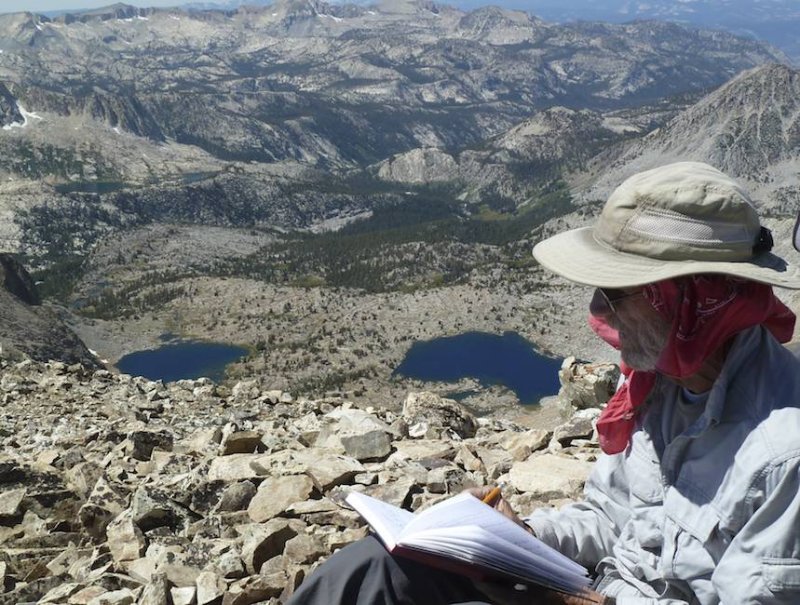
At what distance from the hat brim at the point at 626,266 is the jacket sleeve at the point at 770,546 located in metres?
0.78

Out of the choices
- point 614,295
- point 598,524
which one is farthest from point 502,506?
point 614,295

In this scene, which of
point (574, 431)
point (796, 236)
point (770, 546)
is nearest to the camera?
point (770, 546)

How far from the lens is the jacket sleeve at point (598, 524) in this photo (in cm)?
418

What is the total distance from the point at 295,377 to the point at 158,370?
25.0 metres

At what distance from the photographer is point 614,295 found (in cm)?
351

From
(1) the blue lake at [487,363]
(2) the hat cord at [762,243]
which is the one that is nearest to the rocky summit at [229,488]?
(2) the hat cord at [762,243]

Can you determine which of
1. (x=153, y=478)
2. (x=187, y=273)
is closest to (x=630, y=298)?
(x=153, y=478)

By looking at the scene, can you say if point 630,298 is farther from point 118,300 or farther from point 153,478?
point 118,300

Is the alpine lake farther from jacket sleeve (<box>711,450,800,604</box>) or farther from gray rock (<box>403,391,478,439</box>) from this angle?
jacket sleeve (<box>711,450,800,604</box>)

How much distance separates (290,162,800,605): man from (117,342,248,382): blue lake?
92157mm

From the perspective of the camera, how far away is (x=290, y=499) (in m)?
6.71

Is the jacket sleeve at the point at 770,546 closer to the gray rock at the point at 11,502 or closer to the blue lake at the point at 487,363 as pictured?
the gray rock at the point at 11,502

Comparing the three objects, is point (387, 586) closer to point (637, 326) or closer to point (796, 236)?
point (637, 326)

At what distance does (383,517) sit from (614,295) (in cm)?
191
